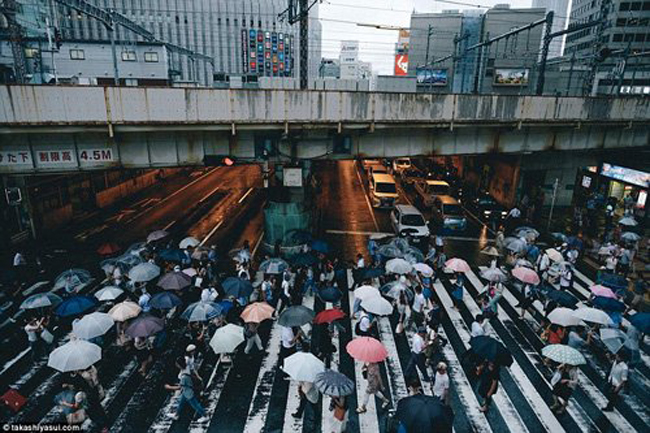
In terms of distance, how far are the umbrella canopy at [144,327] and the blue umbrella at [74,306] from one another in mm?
2109

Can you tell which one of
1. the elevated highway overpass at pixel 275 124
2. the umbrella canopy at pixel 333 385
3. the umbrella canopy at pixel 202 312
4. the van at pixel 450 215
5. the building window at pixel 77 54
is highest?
the building window at pixel 77 54

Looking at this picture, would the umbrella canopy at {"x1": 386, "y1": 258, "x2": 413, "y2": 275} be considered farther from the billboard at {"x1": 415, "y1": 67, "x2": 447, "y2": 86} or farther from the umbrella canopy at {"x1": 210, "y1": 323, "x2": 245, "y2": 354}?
the billboard at {"x1": 415, "y1": 67, "x2": 447, "y2": 86}

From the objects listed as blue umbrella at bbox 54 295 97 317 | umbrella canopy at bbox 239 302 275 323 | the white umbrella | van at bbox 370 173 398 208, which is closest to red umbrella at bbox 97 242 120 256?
blue umbrella at bbox 54 295 97 317

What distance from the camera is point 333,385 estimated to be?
7.29 meters

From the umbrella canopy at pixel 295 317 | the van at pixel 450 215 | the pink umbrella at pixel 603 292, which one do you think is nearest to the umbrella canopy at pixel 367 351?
the umbrella canopy at pixel 295 317

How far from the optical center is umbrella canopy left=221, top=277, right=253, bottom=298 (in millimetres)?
11617

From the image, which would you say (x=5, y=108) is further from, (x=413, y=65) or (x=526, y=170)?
(x=413, y=65)

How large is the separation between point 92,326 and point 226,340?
Answer: 133 inches

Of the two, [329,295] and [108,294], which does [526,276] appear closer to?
[329,295]

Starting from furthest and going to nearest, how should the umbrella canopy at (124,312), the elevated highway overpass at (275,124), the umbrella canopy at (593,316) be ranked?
1. the elevated highway overpass at (275,124)
2. the umbrella canopy at (593,316)
3. the umbrella canopy at (124,312)

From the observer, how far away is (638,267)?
722 inches

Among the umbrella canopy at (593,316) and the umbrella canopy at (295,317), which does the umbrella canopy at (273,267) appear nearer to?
the umbrella canopy at (295,317)

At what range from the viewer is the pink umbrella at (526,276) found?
12.8 meters

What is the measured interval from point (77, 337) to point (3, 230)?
13.7m
